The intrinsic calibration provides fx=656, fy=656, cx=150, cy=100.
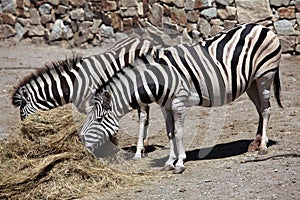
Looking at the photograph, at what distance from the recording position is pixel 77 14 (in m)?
11.9

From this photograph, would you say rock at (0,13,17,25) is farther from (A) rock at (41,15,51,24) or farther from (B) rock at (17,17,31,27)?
(A) rock at (41,15,51,24)

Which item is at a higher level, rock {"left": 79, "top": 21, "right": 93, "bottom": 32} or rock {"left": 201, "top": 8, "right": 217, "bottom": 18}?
rock {"left": 201, "top": 8, "right": 217, "bottom": 18}

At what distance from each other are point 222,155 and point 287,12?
15.0 ft

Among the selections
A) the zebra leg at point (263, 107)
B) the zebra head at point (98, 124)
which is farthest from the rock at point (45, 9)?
the zebra head at point (98, 124)

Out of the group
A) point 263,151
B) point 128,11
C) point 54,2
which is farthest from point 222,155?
point 54,2

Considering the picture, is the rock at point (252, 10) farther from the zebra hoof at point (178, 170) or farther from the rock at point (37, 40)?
the zebra hoof at point (178, 170)

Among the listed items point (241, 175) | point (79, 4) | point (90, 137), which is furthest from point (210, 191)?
point (79, 4)

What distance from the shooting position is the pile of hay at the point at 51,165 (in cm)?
484

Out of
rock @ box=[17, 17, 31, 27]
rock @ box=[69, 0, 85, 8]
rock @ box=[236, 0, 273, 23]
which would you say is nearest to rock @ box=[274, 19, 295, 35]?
rock @ box=[236, 0, 273, 23]

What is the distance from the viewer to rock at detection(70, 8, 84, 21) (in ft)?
39.0

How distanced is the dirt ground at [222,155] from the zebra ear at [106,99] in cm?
56

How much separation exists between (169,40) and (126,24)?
1.18m

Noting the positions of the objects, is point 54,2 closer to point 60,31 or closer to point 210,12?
point 60,31

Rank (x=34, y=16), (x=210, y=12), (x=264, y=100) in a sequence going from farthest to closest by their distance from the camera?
(x=34, y=16)
(x=210, y=12)
(x=264, y=100)
